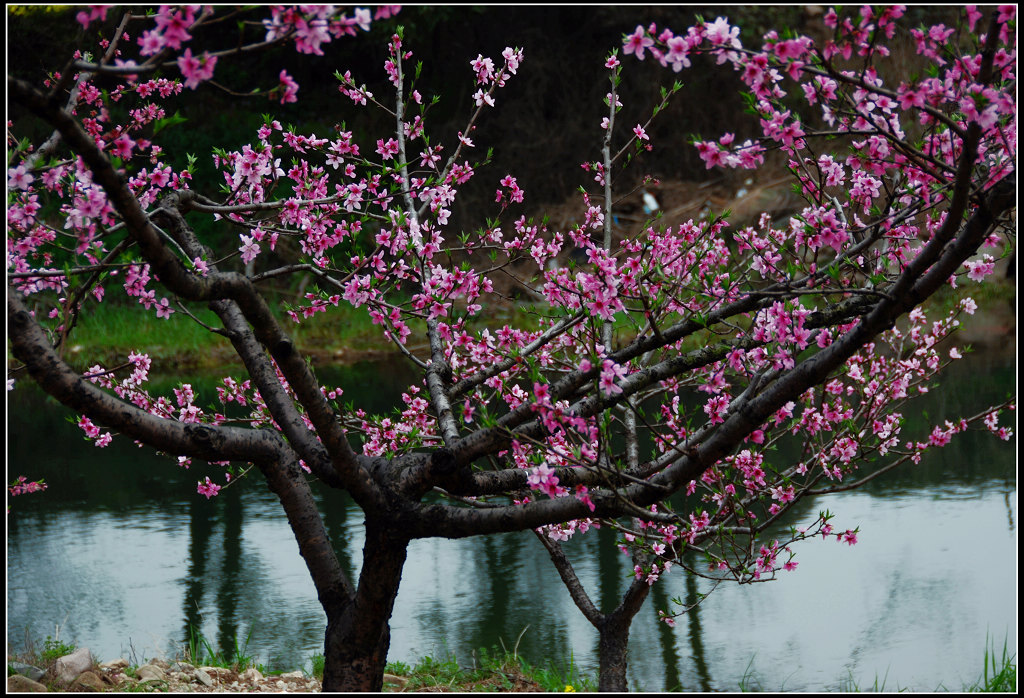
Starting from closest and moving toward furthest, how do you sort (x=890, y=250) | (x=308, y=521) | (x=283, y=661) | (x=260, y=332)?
(x=260, y=332)
(x=308, y=521)
(x=890, y=250)
(x=283, y=661)

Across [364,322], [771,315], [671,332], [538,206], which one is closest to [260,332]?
[671,332]

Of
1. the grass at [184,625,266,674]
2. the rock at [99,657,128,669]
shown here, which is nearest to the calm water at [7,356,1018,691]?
the grass at [184,625,266,674]

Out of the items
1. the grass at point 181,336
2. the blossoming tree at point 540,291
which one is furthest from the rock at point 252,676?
the grass at point 181,336

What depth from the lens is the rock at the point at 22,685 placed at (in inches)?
135

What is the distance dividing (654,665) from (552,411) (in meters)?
3.16

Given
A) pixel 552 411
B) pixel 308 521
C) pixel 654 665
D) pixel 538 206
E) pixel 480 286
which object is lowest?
pixel 654 665

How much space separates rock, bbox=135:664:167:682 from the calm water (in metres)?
0.72

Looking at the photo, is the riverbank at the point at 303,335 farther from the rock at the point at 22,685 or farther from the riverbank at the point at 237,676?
the rock at the point at 22,685

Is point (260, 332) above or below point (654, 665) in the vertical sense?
above

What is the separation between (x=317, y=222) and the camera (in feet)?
8.62

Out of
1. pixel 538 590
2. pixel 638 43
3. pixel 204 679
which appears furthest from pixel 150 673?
pixel 638 43

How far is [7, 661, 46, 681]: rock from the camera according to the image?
12.7 ft

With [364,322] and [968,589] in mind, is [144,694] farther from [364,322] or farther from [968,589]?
[364,322]

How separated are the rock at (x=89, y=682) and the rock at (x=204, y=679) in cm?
41
